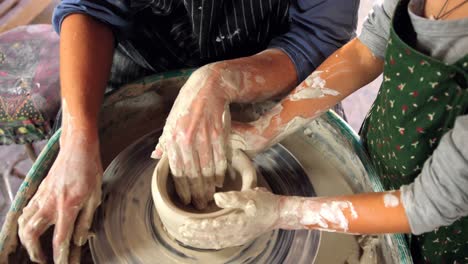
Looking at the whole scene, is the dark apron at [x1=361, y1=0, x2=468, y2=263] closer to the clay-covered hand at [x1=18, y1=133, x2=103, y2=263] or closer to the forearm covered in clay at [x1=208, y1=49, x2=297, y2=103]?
the forearm covered in clay at [x1=208, y1=49, x2=297, y2=103]

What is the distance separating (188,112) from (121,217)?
41cm

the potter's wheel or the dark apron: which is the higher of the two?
the dark apron

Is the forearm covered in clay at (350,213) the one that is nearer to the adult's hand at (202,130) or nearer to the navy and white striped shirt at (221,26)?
the adult's hand at (202,130)

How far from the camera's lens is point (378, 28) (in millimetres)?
1370

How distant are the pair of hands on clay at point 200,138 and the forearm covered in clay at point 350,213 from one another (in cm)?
24

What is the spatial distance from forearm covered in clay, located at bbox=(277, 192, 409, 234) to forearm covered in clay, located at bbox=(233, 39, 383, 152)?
0.94 feet

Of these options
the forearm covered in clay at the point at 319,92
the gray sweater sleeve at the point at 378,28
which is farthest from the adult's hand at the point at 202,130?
the gray sweater sleeve at the point at 378,28

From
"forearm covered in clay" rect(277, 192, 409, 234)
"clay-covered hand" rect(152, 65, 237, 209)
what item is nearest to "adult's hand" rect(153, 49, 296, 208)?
"clay-covered hand" rect(152, 65, 237, 209)

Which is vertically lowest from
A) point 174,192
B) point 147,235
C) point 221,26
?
point 147,235

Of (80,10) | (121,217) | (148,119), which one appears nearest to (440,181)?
(121,217)

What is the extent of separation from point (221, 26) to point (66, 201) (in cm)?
86

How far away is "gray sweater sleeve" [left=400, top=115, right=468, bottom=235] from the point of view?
3.30 ft

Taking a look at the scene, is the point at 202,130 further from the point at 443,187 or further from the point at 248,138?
the point at 443,187

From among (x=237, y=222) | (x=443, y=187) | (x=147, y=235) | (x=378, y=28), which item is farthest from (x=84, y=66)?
(x=443, y=187)
